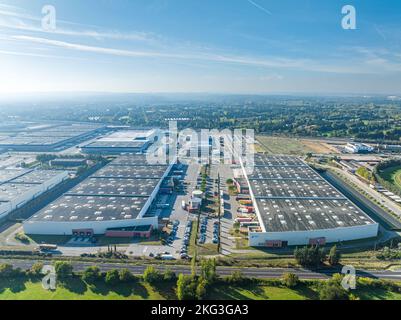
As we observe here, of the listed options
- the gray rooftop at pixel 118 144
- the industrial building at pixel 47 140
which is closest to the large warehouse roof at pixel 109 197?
the gray rooftop at pixel 118 144

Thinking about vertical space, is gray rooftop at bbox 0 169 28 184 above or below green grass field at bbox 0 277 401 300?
above

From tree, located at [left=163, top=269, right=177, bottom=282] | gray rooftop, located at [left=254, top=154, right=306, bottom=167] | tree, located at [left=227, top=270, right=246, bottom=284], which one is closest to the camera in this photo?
tree, located at [left=227, top=270, right=246, bottom=284]

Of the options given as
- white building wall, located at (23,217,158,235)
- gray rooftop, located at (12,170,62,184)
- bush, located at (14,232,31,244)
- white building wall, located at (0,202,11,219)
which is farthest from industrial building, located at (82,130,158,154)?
bush, located at (14,232,31,244)

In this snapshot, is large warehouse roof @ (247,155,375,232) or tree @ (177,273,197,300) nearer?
tree @ (177,273,197,300)

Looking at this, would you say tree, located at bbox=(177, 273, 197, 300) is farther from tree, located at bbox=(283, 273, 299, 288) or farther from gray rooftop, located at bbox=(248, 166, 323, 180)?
gray rooftop, located at bbox=(248, 166, 323, 180)

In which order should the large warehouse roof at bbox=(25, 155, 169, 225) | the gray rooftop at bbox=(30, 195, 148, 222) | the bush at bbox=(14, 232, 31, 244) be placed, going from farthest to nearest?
1. the large warehouse roof at bbox=(25, 155, 169, 225)
2. the gray rooftop at bbox=(30, 195, 148, 222)
3. the bush at bbox=(14, 232, 31, 244)
